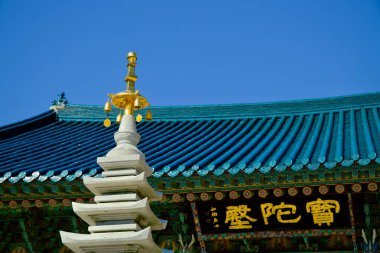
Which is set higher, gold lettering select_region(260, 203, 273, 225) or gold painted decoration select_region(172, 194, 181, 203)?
gold painted decoration select_region(172, 194, 181, 203)

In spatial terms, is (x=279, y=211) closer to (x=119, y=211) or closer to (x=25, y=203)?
(x=119, y=211)

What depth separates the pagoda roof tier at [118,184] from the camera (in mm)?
5758

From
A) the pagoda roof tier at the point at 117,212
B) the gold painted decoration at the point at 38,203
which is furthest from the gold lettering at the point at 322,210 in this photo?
the gold painted decoration at the point at 38,203

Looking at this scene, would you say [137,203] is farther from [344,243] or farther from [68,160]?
[68,160]

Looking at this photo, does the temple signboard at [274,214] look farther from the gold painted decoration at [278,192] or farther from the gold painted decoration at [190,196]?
the gold painted decoration at [190,196]

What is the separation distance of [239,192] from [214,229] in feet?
3.38

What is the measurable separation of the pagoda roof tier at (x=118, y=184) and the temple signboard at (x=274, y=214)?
3.01m

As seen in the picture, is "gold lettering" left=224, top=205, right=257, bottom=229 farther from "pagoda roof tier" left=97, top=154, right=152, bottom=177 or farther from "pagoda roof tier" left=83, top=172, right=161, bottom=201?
"pagoda roof tier" left=97, top=154, right=152, bottom=177

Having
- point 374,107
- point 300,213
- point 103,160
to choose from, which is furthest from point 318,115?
point 103,160

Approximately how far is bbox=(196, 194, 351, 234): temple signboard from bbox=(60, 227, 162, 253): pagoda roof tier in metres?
3.19

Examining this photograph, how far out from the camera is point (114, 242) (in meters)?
5.53

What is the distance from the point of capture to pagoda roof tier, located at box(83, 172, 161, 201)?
227 inches

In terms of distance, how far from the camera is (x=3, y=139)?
1359 cm

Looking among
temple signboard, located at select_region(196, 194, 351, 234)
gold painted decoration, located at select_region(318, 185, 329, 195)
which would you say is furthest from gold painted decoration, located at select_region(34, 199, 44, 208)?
gold painted decoration, located at select_region(318, 185, 329, 195)
